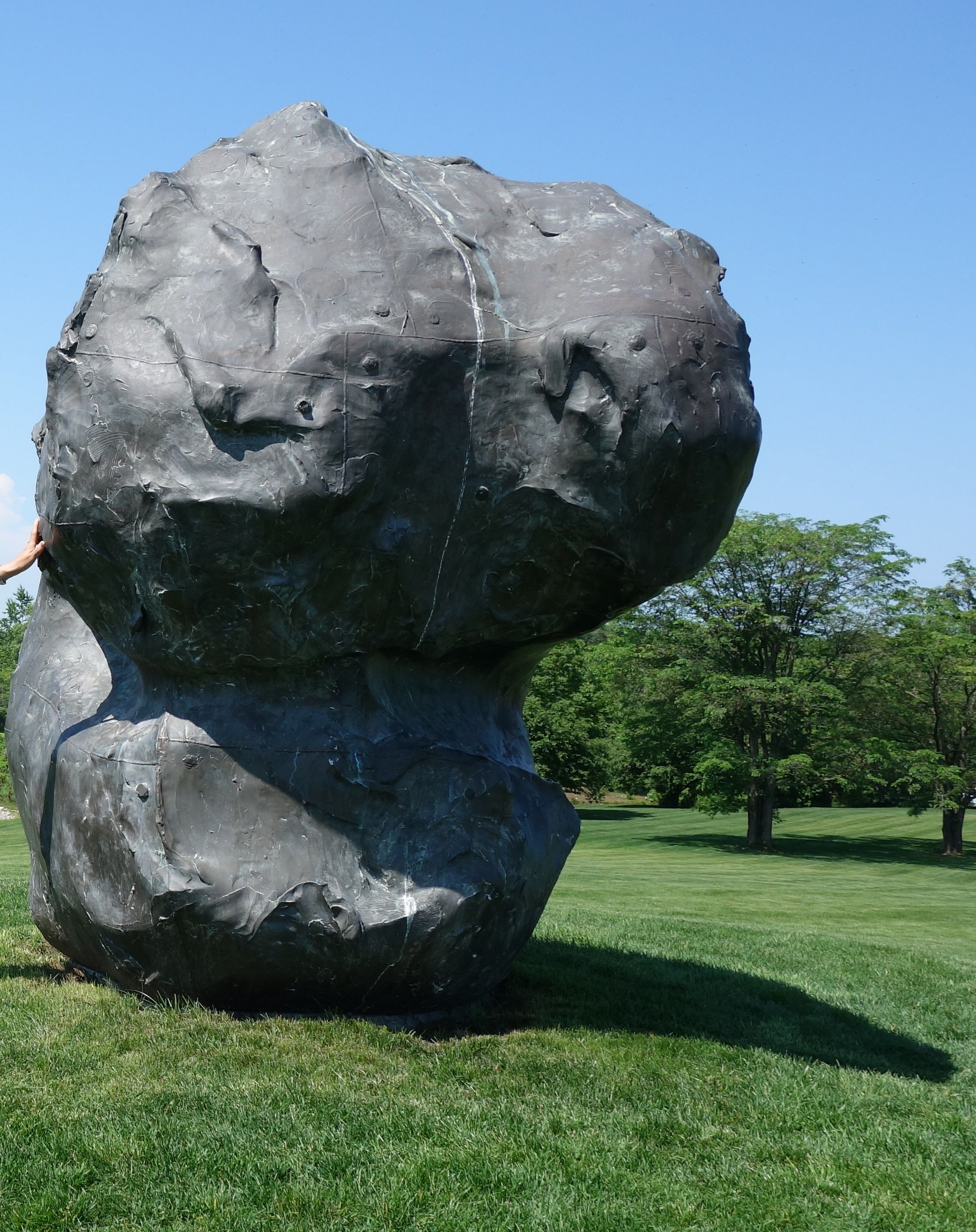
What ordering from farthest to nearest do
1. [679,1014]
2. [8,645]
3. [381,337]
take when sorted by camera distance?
[8,645]
[679,1014]
[381,337]

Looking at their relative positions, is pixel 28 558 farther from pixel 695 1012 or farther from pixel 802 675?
pixel 802 675

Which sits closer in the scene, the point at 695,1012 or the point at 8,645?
the point at 695,1012

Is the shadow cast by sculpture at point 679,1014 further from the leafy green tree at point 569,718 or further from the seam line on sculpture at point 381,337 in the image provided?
the leafy green tree at point 569,718

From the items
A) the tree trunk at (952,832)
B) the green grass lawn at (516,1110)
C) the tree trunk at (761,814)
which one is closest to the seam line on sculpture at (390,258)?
the green grass lawn at (516,1110)

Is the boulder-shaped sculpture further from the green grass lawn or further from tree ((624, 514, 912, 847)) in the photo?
tree ((624, 514, 912, 847))

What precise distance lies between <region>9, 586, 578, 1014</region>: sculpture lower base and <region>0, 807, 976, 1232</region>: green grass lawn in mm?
286

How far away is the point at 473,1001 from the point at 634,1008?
1.10 metres

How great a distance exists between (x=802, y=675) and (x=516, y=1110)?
28480mm

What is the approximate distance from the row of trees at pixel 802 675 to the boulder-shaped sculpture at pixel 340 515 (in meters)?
25.2

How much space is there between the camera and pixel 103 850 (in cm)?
634

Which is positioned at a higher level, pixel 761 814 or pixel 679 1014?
pixel 679 1014

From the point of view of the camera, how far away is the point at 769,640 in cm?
3291

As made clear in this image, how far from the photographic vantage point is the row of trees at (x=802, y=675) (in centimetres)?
3170

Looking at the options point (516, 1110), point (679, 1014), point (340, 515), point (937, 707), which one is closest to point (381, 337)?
point (340, 515)
